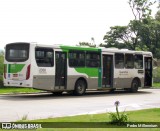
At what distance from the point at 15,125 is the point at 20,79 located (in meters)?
11.9

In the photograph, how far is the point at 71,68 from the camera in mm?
23938

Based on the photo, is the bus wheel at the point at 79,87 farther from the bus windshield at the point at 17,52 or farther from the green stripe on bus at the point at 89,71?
the bus windshield at the point at 17,52

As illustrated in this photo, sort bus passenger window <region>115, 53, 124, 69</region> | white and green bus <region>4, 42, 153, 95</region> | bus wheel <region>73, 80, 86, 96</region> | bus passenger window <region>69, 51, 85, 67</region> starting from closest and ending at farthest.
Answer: white and green bus <region>4, 42, 153, 95</region> → bus passenger window <region>69, 51, 85, 67</region> → bus wheel <region>73, 80, 86, 96</region> → bus passenger window <region>115, 53, 124, 69</region>

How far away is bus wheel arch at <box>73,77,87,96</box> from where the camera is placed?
24516 mm

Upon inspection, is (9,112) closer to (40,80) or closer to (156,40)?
(40,80)

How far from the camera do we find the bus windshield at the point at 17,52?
21969 millimetres

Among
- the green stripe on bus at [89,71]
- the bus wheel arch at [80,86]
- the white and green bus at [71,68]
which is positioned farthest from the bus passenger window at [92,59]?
the bus wheel arch at [80,86]

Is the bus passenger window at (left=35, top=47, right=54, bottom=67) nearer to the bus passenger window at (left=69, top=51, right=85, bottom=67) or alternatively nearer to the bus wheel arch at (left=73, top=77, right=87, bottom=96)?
the bus passenger window at (left=69, top=51, right=85, bottom=67)

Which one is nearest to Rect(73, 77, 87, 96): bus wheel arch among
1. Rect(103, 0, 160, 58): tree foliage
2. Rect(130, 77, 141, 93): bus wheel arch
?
Rect(130, 77, 141, 93): bus wheel arch

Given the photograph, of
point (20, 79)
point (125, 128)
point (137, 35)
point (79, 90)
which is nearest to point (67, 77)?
point (79, 90)

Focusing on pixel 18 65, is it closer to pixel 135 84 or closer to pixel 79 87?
pixel 79 87

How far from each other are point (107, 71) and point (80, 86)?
9.16 feet

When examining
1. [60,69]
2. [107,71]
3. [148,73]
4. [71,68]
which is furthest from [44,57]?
[148,73]

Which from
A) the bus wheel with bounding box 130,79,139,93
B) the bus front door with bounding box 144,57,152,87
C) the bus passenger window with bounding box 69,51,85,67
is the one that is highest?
the bus passenger window with bounding box 69,51,85,67
